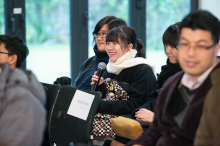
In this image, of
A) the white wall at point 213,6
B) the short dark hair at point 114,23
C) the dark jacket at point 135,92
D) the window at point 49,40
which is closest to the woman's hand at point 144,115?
the dark jacket at point 135,92

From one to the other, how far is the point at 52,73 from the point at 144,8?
62.3 inches

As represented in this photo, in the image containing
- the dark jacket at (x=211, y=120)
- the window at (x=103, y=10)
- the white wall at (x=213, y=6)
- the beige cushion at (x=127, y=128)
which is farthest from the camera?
the white wall at (x=213, y=6)

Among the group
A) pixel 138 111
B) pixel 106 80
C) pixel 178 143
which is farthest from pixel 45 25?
pixel 178 143

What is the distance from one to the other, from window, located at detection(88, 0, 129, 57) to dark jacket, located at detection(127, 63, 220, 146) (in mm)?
3791

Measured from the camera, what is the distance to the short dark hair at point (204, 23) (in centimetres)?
236

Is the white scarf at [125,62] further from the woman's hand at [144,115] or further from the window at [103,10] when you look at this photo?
the window at [103,10]

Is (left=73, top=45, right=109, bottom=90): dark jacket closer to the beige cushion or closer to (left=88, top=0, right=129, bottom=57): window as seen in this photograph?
the beige cushion

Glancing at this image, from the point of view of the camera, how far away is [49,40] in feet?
20.4

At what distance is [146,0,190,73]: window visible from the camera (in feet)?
22.2

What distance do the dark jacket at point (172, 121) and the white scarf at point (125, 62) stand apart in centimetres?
117

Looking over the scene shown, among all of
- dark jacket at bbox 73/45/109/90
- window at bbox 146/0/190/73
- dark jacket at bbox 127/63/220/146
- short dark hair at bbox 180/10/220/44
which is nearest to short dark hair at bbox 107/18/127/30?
dark jacket at bbox 73/45/109/90

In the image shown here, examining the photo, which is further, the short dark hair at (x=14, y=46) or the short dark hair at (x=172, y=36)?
the short dark hair at (x=14, y=46)

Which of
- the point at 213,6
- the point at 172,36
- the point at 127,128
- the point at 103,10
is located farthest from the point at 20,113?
the point at 213,6

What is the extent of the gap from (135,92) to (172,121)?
120 cm
